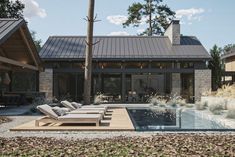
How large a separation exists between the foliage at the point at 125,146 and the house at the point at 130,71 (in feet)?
59.0

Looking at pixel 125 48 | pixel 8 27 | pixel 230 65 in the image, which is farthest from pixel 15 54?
pixel 230 65

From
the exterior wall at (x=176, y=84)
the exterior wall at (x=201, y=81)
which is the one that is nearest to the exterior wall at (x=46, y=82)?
the exterior wall at (x=176, y=84)

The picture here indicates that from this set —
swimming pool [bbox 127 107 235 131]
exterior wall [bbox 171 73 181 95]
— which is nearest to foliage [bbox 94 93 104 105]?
exterior wall [bbox 171 73 181 95]

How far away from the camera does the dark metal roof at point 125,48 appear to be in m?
27.4

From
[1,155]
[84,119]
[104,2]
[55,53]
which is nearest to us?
[1,155]

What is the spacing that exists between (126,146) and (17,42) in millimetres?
14590

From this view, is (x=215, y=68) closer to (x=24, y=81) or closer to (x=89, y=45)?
(x=89, y=45)

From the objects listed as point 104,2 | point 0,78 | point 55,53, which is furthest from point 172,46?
point 0,78

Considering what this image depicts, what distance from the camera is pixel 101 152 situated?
7406 mm

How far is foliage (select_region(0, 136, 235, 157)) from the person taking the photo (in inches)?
289

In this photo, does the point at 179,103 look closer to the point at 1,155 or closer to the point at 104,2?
the point at 104,2

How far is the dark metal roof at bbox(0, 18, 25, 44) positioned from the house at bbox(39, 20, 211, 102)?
8196 mm

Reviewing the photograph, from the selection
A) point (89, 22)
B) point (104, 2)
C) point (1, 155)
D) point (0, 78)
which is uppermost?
point (104, 2)

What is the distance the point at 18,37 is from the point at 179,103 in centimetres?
977
